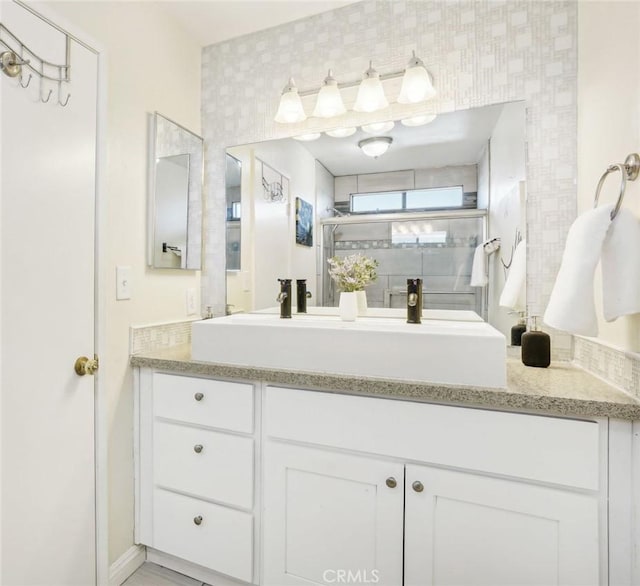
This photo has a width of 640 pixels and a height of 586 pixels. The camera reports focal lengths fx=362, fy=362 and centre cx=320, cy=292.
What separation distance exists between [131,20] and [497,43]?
145 centimetres

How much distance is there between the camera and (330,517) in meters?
1.15

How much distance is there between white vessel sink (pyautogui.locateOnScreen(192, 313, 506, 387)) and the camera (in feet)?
3.35

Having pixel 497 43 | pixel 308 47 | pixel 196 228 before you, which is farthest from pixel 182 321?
pixel 497 43

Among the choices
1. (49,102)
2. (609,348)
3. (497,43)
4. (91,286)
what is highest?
(497,43)

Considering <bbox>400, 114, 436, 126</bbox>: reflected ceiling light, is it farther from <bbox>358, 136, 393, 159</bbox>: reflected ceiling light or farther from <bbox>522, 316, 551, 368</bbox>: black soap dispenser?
<bbox>522, 316, 551, 368</bbox>: black soap dispenser

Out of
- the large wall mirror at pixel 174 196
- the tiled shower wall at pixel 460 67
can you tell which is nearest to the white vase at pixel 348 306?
the tiled shower wall at pixel 460 67

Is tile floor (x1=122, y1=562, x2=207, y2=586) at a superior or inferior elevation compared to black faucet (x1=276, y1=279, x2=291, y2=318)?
inferior

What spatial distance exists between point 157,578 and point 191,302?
1144 mm

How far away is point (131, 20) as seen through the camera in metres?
1.46

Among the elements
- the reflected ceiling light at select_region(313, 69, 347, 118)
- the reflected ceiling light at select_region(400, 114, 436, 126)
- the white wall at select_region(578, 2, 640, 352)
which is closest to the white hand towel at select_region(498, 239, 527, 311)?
the white wall at select_region(578, 2, 640, 352)

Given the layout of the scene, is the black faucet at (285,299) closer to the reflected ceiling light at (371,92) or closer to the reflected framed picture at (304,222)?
the reflected framed picture at (304,222)

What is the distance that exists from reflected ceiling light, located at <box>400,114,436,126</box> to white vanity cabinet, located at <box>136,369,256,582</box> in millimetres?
1239

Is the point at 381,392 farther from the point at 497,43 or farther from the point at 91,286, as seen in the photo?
the point at 497,43

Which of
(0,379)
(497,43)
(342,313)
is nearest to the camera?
(0,379)
